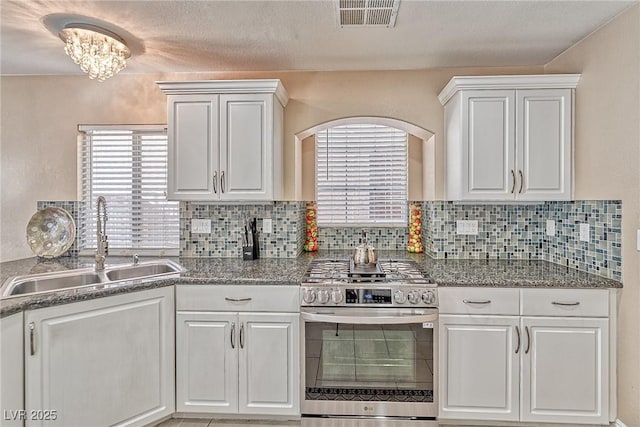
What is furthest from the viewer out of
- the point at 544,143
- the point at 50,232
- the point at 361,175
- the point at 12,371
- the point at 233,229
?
the point at 361,175

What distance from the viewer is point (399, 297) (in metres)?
2.18

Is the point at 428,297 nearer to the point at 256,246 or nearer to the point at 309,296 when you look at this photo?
the point at 309,296

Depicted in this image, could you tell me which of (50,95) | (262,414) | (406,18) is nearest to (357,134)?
(406,18)

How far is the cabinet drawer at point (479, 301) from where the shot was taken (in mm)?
2168

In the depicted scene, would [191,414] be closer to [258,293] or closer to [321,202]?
[258,293]

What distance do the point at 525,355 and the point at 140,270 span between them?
260cm

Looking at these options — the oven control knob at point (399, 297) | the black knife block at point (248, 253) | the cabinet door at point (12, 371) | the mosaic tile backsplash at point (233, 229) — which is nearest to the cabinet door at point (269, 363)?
the oven control knob at point (399, 297)

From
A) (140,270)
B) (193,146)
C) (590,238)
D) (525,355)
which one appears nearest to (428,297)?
(525,355)

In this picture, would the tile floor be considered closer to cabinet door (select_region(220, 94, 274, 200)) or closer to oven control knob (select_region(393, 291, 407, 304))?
oven control knob (select_region(393, 291, 407, 304))

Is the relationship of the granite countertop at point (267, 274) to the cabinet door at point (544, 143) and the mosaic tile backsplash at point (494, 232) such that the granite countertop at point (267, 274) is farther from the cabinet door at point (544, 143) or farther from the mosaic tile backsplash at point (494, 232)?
the cabinet door at point (544, 143)

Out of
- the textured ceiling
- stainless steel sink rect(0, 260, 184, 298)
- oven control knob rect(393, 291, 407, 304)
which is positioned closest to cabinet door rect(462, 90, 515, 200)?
the textured ceiling

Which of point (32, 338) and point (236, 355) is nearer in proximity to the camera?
point (32, 338)

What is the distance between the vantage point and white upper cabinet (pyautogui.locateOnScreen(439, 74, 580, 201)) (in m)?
2.49

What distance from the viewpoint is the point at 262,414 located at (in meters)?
2.25
